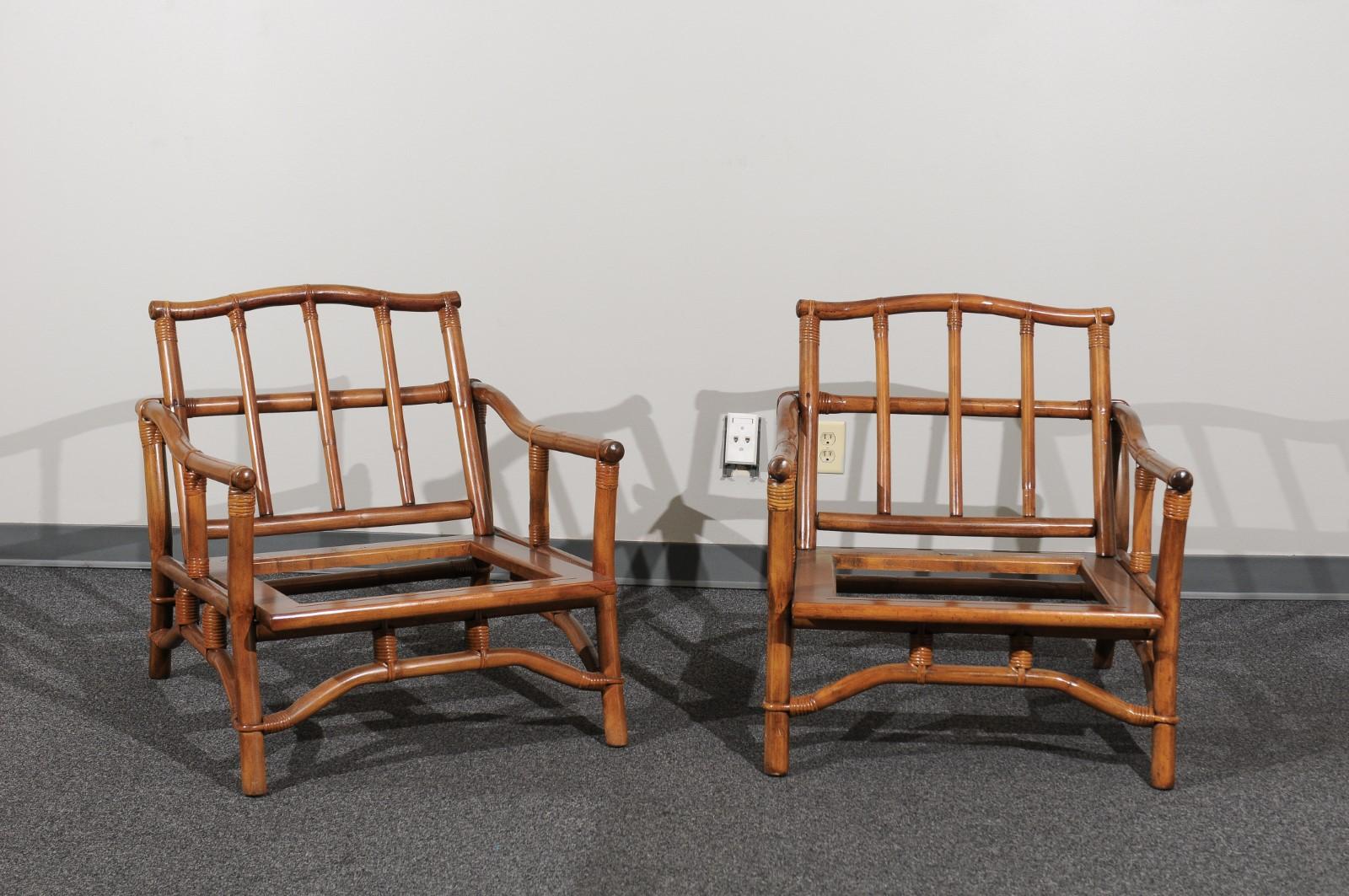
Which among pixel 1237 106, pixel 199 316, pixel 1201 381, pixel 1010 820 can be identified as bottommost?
pixel 1010 820

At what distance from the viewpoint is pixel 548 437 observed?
6.37 ft

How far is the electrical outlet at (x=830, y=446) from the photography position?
2742 mm

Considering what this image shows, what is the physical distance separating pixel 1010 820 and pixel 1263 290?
1.56m

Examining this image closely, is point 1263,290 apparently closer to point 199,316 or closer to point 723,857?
point 723,857

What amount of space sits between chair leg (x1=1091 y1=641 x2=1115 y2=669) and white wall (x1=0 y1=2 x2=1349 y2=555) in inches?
23.3

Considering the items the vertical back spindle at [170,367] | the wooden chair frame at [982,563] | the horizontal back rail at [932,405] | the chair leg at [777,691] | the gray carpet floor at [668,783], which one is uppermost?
the vertical back spindle at [170,367]

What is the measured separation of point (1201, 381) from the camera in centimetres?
270

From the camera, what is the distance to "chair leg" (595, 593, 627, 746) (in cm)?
182

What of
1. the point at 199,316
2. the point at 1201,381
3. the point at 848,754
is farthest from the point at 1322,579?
the point at 199,316

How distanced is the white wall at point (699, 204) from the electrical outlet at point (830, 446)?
50 millimetres

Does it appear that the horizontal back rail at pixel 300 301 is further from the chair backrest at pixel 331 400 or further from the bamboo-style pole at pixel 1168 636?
the bamboo-style pole at pixel 1168 636

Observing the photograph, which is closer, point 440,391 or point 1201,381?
point 440,391

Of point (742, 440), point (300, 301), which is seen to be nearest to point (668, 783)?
point (300, 301)

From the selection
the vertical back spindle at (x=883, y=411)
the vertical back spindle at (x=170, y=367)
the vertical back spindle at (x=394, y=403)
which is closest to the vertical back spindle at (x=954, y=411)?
the vertical back spindle at (x=883, y=411)
